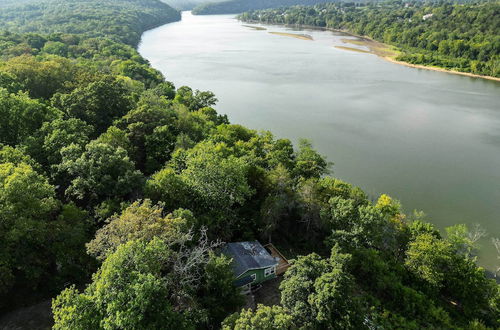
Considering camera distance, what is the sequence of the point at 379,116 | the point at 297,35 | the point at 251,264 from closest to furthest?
the point at 251,264
the point at 379,116
the point at 297,35

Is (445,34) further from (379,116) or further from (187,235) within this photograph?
(187,235)

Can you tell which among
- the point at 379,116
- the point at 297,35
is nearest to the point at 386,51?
the point at 297,35

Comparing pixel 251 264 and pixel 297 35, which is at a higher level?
pixel 297 35

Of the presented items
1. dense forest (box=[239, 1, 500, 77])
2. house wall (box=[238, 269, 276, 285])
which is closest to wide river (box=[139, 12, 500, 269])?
dense forest (box=[239, 1, 500, 77])

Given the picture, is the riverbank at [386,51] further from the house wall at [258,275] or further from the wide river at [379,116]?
the house wall at [258,275]

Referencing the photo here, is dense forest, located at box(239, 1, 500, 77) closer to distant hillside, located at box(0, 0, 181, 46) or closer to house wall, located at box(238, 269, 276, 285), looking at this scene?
house wall, located at box(238, 269, 276, 285)
